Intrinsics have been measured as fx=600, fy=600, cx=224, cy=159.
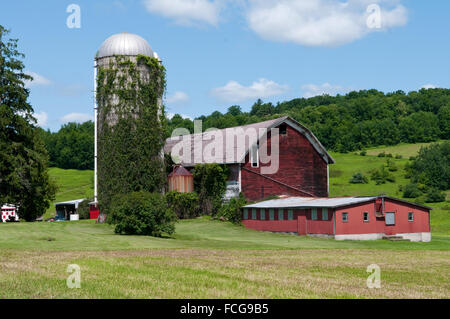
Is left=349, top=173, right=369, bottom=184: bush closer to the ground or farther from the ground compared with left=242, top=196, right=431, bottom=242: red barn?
farther from the ground

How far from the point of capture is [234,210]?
5150cm

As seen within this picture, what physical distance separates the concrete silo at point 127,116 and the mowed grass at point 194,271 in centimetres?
1783

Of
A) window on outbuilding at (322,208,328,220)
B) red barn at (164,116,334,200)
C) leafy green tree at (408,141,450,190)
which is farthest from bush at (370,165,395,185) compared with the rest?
window on outbuilding at (322,208,328,220)

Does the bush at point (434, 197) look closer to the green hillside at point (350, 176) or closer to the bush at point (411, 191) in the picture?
the green hillside at point (350, 176)

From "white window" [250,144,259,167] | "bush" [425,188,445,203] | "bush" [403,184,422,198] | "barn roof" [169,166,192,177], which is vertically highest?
"white window" [250,144,259,167]

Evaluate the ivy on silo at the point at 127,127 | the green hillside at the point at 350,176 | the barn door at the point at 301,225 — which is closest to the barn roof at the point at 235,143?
the ivy on silo at the point at 127,127

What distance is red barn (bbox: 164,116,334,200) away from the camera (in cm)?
5294

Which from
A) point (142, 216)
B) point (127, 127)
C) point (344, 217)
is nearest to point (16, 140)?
point (127, 127)

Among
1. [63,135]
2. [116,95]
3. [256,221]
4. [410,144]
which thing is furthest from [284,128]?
[63,135]

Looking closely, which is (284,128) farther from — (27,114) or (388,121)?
(388,121)

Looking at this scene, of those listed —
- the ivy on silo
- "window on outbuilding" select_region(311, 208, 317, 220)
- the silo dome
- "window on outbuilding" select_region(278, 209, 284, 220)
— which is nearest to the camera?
"window on outbuilding" select_region(311, 208, 317, 220)

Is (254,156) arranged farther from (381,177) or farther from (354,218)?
(381,177)

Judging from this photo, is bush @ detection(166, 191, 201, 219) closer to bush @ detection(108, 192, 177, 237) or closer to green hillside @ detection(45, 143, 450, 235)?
bush @ detection(108, 192, 177, 237)

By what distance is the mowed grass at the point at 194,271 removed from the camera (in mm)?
14664
